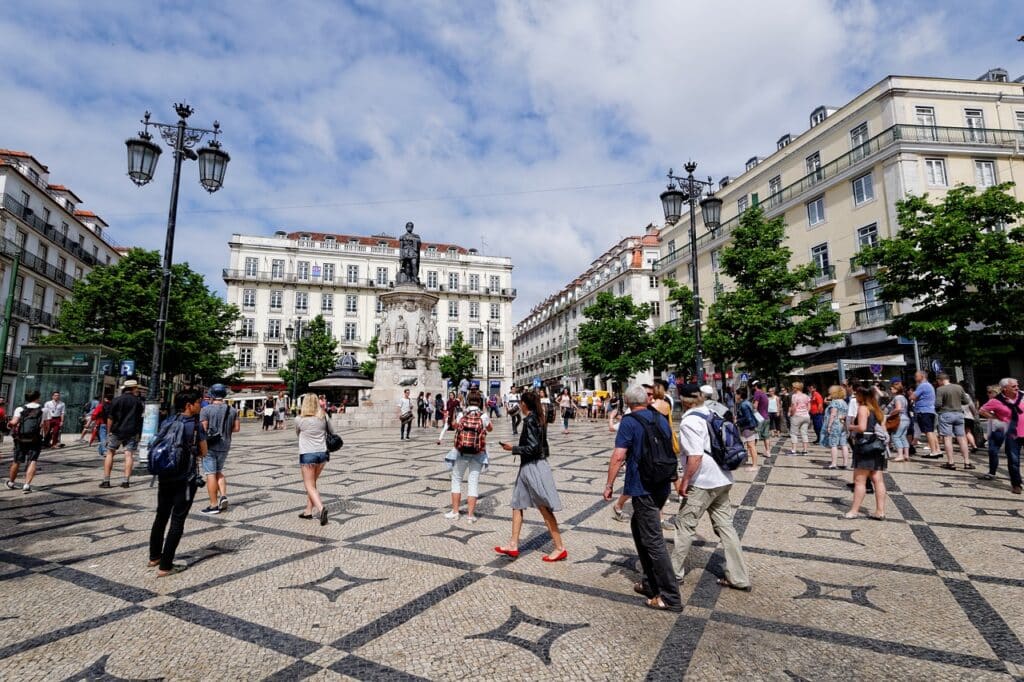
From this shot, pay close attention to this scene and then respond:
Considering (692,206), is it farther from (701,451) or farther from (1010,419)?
(701,451)

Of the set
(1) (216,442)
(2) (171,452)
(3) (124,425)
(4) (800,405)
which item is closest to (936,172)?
(4) (800,405)

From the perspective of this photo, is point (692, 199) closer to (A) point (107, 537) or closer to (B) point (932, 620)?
(B) point (932, 620)

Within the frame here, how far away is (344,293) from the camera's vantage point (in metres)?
57.2

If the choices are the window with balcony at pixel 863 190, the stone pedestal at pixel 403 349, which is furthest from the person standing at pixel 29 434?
the window with balcony at pixel 863 190

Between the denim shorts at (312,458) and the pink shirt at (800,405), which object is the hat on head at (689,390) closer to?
the denim shorts at (312,458)

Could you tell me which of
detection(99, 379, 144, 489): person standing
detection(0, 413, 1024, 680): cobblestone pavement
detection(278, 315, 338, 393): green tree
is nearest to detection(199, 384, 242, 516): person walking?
detection(0, 413, 1024, 680): cobblestone pavement

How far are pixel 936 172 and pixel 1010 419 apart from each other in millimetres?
22875

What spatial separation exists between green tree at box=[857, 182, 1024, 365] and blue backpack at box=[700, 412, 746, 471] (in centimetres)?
1502

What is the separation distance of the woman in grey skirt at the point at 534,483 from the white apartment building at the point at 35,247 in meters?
34.8

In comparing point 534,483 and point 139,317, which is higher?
point 139,317

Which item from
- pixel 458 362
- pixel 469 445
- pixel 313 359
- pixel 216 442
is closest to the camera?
pixel 469 445

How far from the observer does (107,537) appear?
5.34 meters

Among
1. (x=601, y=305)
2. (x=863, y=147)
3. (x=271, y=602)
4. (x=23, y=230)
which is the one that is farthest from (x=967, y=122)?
(x=23, y=230)

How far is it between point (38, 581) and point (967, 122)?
120ft
